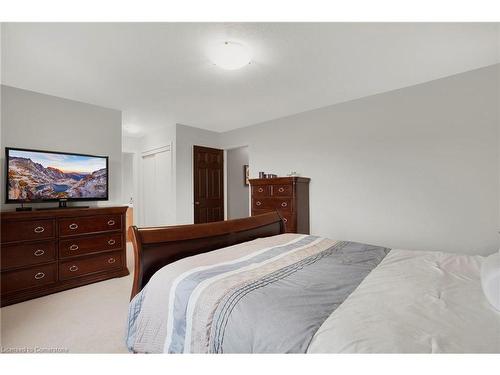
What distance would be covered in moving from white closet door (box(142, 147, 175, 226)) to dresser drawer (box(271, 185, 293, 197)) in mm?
A: 1950

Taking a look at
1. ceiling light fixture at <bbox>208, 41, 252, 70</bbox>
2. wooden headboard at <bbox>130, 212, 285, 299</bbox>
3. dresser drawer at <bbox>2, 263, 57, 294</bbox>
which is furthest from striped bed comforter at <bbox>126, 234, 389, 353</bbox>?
dresser drawer at <bbox>2, 263, 57, 294</bbox>

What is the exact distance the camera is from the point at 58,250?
275 centimetres

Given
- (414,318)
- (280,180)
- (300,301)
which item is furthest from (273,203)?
(414,318)

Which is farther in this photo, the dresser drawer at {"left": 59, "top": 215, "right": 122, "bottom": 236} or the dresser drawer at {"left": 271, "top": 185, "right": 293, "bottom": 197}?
the dresser drawer at {"left": 271, "top": 185, "right": 293, "bottom": 197}

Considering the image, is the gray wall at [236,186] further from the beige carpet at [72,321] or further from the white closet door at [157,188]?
the beige carpet at [72,321]

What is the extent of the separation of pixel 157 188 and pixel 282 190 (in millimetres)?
2737

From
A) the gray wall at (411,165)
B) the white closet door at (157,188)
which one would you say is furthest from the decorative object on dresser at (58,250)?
the gray wall at (411,165)

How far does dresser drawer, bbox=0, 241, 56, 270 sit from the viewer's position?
243 cm

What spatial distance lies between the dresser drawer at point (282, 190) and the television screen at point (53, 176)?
2416mm

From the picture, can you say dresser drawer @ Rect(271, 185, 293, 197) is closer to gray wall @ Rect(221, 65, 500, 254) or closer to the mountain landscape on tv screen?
gray wall @ Rect(221, 65, 500, 254)

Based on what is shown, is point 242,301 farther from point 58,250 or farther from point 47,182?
point 47,182

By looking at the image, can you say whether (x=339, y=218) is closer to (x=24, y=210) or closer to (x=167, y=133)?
(x=167, y=133)

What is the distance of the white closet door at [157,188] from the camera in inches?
180
